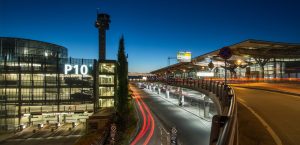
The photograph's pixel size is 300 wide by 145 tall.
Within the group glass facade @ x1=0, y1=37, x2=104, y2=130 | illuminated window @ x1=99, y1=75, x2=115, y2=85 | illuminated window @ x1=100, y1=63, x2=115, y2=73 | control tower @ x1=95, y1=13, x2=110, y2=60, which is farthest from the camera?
control tower @ x1=95, y1=13, x2=110, y2=60

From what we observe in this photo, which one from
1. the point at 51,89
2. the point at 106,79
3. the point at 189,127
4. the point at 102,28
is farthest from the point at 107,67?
the point at 189,127

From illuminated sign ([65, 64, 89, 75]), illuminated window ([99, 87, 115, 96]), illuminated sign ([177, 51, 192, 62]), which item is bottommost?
illuminated window ([99, 87, 115, 96])

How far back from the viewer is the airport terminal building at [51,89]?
42.7 m

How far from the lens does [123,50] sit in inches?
1624

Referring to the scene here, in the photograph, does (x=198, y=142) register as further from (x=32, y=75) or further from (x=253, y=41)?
(x=32, y=75)

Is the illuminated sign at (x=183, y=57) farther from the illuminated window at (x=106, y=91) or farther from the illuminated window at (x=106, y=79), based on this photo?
the illuminated window at (x=106, y=91)

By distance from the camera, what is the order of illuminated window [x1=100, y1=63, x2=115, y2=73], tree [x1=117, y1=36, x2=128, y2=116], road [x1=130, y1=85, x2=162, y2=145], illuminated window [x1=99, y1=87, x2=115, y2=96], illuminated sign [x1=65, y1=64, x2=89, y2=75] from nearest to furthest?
road [x1=130, y1=85, x2=162, y2=145]
tree [x1=117, y1=36, x2=128, y2=116]
illuminated sign [x1=65, y1=64, x2=89, y2=75]
illuminated window [x1=99, y1=87, x2=115, y2=96]
illuminated window [x1=100, y1=63, x2=115, y2=73]

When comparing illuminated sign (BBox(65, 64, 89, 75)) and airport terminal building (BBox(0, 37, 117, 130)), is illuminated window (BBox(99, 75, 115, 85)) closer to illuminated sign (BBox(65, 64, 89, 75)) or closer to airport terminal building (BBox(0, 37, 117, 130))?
airport terminal building (BBox(0, 37, 117, 130))

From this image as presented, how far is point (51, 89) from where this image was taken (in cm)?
4544

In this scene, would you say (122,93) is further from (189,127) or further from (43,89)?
(43,89)

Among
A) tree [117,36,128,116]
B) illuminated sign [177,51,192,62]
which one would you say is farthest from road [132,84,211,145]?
illuminated sign [177,51,192,62]

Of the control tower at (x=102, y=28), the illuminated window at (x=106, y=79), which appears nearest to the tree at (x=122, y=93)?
the illuminated window at (x=106, y=79)

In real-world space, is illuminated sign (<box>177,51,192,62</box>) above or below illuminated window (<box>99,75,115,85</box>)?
above

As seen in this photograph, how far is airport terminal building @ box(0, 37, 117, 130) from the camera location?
140 ft
